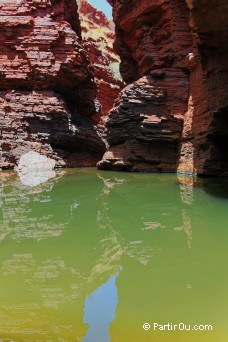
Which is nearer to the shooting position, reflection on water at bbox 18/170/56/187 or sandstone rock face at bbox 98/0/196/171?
reflection on water at bbox 18/170/56/187

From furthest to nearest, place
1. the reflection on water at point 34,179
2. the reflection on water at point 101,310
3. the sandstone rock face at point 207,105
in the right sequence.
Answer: the reflection on water at point 34,179 → the sandstone rock face at point 207,105 → the reflection on water at point 101,310

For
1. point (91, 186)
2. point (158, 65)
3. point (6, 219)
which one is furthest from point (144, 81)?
point (6, 219)

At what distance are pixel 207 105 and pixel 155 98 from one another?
232 cm

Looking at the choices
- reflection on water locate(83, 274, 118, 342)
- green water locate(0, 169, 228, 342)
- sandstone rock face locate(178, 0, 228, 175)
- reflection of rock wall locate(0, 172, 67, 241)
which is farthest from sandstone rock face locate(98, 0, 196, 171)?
reflection on water locate(83, 274, 118, 342)

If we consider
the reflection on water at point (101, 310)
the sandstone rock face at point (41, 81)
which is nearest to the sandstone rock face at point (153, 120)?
the sandstone rock face at point (41, 81)

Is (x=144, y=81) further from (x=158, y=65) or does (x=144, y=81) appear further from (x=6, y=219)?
(x=6, y=219)

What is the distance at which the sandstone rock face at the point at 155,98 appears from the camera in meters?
11.6

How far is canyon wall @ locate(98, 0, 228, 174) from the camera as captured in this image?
9547 mm

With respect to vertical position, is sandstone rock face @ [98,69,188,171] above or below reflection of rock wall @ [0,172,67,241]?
above

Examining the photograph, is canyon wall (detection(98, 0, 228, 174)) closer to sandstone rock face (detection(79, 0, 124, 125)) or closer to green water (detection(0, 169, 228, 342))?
green water (detection(0, 169, 228, 342))

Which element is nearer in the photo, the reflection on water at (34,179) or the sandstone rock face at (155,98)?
the reflection on water at (34,179)

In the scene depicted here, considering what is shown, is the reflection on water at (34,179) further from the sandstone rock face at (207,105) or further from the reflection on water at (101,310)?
the reflection on water at (101,310)

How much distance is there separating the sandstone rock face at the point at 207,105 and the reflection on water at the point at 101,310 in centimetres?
615

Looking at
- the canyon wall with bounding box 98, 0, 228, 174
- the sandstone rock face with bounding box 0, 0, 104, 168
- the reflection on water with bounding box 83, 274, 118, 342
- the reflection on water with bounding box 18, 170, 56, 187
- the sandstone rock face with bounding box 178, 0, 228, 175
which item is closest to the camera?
the reflection on water with bounding box 83, 274, 118, 342
